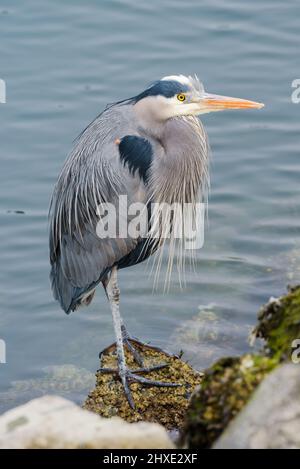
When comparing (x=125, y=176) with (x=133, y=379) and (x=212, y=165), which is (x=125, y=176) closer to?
(x=133, y=379)

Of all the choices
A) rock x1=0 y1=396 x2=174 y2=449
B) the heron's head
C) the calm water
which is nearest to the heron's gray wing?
the heron's head

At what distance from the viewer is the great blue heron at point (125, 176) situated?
6836 millimetres

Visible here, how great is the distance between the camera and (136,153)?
6953mm

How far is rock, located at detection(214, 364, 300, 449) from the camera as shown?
151 inches

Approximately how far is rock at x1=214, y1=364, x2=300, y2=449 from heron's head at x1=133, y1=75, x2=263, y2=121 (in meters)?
3.18

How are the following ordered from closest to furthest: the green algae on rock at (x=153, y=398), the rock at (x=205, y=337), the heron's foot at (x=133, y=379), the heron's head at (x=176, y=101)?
the green algae on rock at (x=153, y=398)
the heron's foot at (x=133, y=379)
the heron's head at (x=176, y=101)
the rock at (x=205, y=337)

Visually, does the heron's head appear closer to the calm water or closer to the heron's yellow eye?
the heron's yellow eye

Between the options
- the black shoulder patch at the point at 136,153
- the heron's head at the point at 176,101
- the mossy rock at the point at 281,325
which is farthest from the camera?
the black shoulder patch at the point at 136,153

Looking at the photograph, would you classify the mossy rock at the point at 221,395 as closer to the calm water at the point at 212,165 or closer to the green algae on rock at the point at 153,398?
the green algae on rock at the point at 153,398

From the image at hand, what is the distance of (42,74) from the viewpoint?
469 inches

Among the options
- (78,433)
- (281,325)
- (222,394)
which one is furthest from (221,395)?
(281,325)

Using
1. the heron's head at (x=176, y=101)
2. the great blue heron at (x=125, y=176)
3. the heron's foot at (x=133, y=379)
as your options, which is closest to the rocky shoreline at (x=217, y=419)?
the heron's foot at (x=133, y=379)
